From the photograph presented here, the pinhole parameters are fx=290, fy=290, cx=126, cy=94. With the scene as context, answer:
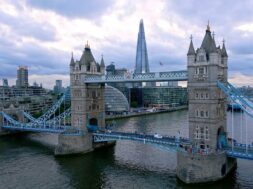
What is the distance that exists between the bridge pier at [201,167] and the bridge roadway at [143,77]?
12184 millimetres

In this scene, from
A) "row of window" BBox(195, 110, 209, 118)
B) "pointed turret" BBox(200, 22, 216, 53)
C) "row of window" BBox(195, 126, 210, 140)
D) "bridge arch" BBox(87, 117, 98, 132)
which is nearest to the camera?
"pointed turret" BBox(200, 22, 216, 53)

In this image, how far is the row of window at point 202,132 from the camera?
136ft

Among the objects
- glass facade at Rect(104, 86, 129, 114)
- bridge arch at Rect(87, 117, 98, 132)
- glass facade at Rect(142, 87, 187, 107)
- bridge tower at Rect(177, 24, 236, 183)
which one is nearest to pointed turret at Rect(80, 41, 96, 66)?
bridge arch at Rect(87, 117, 98, 132)

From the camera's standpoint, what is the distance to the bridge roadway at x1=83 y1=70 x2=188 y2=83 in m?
45.6

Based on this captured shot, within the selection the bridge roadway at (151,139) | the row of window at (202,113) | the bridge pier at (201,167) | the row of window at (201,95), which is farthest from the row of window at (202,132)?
the row of window at (201,95)

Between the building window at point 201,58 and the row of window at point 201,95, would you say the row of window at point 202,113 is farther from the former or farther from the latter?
the building window at point 201,58

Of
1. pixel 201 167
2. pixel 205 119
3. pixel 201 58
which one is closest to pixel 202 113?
pixel 205 119

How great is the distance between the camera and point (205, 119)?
135 feet

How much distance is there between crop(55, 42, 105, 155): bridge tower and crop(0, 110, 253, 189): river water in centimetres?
349

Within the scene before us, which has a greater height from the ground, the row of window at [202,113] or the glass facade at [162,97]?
the glass facade at [162,97]

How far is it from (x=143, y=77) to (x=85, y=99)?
1422cm

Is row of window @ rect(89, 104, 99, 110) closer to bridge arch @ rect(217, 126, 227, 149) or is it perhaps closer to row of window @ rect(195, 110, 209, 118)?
row of window @ rect(195, 110, 209, 118)

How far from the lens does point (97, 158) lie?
53062 mm

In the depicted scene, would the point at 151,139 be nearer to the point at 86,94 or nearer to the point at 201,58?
the point at 201,58
